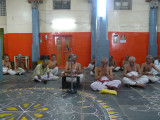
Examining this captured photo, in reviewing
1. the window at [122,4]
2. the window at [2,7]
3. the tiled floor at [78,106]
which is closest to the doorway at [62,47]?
the window at [122,4]

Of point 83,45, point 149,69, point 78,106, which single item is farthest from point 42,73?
point 83,45

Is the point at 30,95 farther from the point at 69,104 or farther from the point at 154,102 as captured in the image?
the point at 154,102

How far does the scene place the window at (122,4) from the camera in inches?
393

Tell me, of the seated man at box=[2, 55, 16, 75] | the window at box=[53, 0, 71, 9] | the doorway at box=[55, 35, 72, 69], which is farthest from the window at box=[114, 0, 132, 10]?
the seated man at box=[2, 55, 16, 75]

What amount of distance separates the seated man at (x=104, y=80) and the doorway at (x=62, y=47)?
221 inches

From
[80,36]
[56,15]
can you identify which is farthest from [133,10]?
[56,15]

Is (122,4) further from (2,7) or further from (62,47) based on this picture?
(2,7)

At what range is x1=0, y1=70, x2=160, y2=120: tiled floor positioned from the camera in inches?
109

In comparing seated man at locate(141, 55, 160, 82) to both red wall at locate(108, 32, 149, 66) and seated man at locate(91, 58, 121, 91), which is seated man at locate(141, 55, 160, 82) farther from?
red wall at locate(108, 32, 149, 66)

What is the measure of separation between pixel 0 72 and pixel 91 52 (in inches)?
223

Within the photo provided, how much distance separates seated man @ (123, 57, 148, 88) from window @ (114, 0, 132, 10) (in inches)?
237

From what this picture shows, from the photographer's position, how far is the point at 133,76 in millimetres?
4953

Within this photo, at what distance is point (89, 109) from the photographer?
311 centimetres

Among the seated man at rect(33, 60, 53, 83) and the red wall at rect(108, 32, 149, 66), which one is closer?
the seated man at rect(33, 60, 53, 83)
